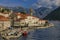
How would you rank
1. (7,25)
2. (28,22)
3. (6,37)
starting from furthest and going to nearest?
(28,22) → (7,25) → (6,37)

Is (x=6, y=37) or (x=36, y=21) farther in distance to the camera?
(x=36, y=21)

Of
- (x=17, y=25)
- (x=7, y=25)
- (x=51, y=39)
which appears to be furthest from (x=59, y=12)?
(x=51, y=39)

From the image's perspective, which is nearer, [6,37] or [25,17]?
[6,37]

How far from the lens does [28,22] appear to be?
57.4 meters

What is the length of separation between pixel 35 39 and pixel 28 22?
28.1m

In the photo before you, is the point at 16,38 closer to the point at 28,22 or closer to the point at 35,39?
the point at 35,39

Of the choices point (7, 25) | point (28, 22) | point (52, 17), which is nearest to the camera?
point (7, 25)

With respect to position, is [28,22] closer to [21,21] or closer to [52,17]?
[21,21]

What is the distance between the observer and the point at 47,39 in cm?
2947

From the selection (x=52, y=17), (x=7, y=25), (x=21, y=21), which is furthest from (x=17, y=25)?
(x=52, y=17)

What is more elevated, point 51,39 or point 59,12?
point 59,12

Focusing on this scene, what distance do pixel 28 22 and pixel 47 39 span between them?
92.0 feet

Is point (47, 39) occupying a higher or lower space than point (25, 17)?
lower

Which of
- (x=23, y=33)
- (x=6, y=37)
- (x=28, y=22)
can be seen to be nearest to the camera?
(x=6, y=37)
